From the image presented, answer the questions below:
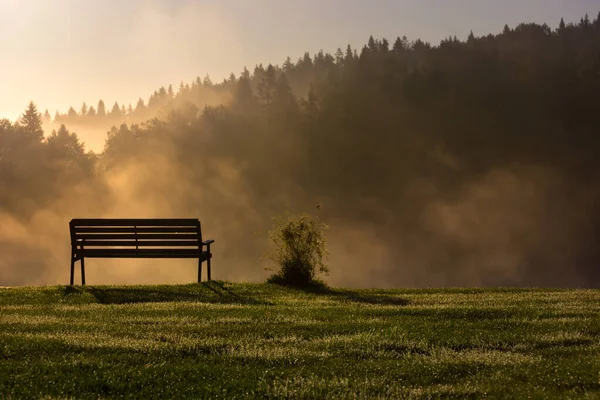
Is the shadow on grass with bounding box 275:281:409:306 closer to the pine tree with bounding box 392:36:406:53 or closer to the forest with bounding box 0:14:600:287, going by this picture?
the forest with bounding box 0:14:600:287

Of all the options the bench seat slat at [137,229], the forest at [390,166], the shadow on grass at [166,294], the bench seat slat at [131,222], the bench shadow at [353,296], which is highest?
the forest at [390,166]

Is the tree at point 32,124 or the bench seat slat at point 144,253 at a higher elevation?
the tree at point 32,124

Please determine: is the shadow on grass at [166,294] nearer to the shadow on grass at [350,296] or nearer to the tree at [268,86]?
the shadow on grass at [350,296]

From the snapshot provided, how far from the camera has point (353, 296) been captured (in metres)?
17.1

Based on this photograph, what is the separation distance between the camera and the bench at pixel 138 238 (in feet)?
61.5

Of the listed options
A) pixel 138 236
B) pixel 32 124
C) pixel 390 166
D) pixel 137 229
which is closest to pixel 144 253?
pixel 138 236

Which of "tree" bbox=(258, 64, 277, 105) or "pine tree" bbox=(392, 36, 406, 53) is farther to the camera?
"pine tree" bbox=(392, 36, 406, 53)

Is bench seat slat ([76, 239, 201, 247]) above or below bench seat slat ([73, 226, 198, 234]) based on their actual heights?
below

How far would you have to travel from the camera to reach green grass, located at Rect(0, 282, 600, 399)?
24.3ft

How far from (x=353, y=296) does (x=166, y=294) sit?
15.0 feet

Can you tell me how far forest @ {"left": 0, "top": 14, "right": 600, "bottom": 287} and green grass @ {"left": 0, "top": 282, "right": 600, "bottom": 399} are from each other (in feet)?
414

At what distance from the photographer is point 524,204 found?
6058 inches

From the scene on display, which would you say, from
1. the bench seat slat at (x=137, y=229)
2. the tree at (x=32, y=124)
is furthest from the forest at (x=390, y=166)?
the bench seat slat at (x=137, y=229)

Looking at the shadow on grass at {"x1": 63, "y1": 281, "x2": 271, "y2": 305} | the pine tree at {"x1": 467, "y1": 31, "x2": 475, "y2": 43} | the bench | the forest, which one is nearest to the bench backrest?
the bench
